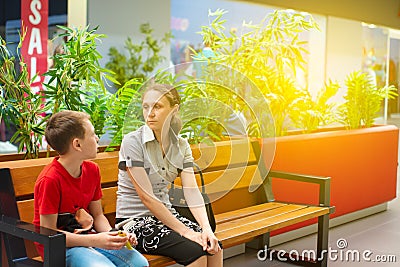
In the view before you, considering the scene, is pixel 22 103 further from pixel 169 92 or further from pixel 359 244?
pixel 359 244

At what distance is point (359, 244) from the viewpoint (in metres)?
4.60

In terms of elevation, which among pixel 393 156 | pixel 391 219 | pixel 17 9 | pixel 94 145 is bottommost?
pixel 391 219

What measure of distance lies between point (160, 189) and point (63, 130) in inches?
24.5

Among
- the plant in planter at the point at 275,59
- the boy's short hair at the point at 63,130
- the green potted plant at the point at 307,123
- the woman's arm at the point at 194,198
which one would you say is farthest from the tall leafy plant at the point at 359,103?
the boy's short hair at the point at 63,130

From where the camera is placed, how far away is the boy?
2461 mm

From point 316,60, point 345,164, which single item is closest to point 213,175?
point 345,164

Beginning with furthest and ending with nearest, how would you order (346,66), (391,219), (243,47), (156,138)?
(346,66) < (391,219) < (243,47) < (156,138)

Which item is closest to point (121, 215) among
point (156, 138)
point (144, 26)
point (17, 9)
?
point (156, 138)

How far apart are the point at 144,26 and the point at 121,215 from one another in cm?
417

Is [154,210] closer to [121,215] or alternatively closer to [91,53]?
[121,215]

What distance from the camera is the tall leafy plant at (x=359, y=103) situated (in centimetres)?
575

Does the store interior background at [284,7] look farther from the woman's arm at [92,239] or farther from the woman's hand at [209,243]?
the woman's arm at [92,239]

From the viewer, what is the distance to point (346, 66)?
33.2 ft

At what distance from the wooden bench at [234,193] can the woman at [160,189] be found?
0.32 feet
